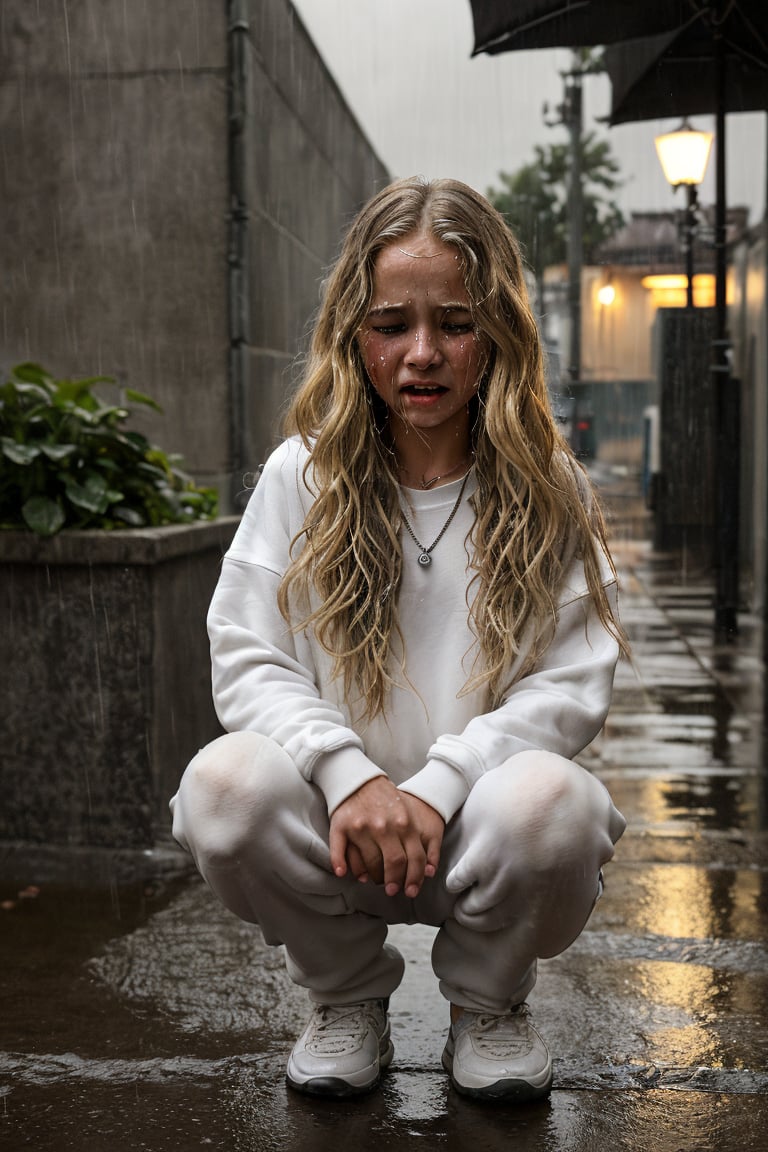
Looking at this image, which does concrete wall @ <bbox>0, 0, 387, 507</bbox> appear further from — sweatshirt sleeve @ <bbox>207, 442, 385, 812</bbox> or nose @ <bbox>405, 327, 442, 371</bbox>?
nose @ <bbox>405, 327, 442, 371</bbox>

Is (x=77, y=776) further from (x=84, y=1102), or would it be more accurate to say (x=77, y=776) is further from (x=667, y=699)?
(x=667, y=699)

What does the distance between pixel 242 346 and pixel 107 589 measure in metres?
2.18

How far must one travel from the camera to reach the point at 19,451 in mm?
3799

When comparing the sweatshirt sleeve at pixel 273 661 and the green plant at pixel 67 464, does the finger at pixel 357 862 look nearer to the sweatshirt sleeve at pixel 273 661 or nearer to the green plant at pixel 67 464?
the sweatshirt sleeve at pixel 273 661

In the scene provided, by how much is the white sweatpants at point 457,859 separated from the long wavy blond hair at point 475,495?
24cm

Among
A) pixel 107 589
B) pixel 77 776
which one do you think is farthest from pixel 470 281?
pixel 77 776

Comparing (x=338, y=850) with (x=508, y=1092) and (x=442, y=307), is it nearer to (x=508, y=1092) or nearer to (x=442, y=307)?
(x=508, y=1092)

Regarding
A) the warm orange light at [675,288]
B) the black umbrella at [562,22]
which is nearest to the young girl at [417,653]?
the black umbrella at [562,22]

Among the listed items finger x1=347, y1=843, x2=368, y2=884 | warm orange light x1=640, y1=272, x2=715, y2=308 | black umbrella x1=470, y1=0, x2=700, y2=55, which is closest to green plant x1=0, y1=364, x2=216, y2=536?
finger x1=347, y1=843, x2=368, y2=884

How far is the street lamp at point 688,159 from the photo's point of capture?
9383 millimetres

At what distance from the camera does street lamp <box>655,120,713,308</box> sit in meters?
9.38

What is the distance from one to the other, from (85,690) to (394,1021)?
1.45m

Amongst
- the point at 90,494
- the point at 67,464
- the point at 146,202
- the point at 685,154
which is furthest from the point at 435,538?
the point at 685,154

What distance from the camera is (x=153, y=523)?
13.4 ft
